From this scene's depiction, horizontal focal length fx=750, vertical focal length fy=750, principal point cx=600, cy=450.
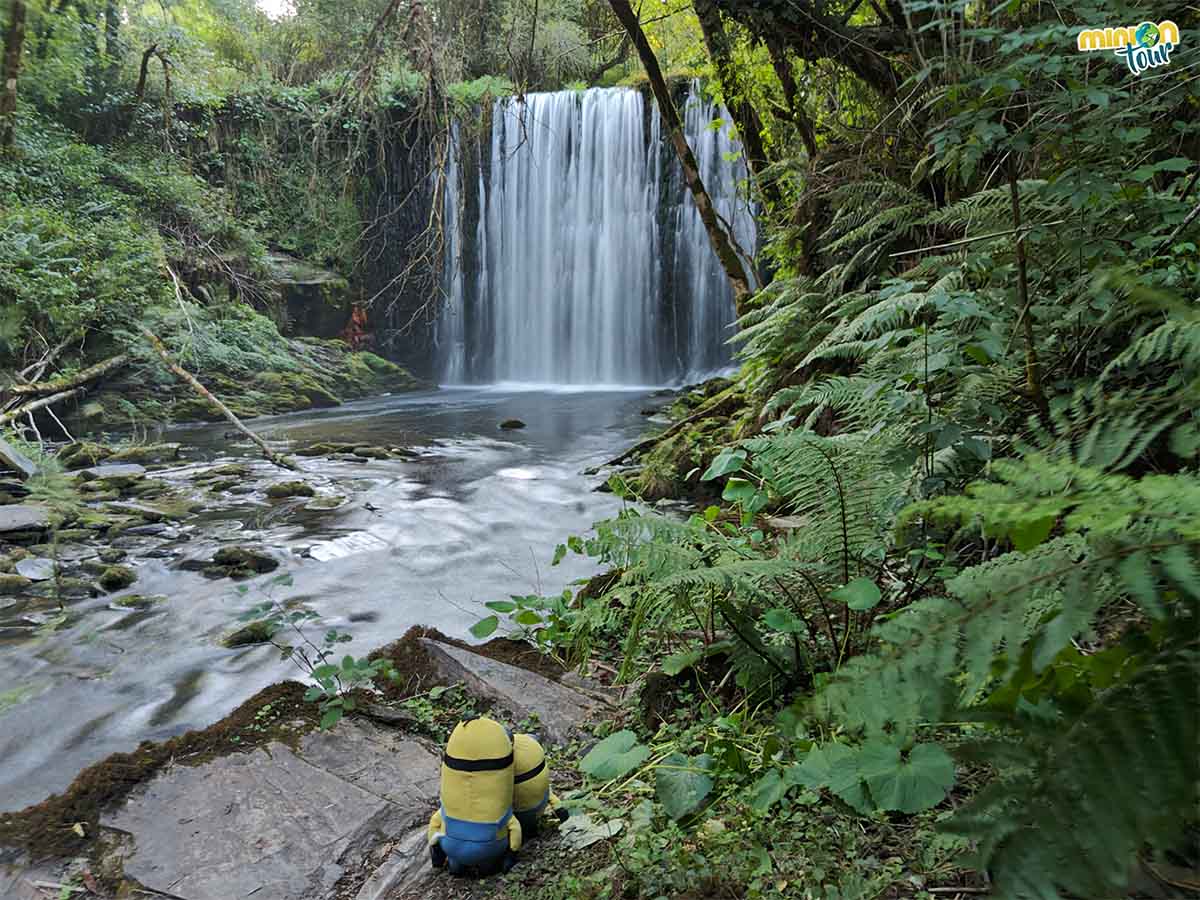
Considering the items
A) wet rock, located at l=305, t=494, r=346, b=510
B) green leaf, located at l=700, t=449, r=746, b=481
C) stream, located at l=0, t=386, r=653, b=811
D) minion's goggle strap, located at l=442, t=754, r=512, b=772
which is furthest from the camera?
wet rock, located at l=305, t=494, r=346, b=510

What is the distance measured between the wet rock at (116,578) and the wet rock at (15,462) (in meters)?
2.86

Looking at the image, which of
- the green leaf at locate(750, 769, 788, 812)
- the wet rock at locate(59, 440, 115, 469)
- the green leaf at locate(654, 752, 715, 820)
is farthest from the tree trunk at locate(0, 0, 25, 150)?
the green leaf at locate(750, 769, 788, 812)

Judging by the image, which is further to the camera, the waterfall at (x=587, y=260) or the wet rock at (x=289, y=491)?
the waterfall at (x=587, y=260)

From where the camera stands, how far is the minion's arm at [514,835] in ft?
5.38

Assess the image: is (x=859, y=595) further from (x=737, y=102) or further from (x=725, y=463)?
(x=737, y=102)

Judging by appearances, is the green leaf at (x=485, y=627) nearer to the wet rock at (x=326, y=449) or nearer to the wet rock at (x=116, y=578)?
the wet rock at (x=116, y=578)

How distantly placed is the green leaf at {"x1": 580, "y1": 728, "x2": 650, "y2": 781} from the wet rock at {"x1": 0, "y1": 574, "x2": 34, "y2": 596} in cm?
514

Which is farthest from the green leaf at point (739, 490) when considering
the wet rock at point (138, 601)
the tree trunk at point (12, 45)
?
the tree trunk at point (12, 45)

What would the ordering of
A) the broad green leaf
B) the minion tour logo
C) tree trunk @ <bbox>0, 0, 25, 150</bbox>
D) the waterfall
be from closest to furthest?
the minion tour logo
the broad green leaf
tree trunk @ <bbox>0, 0, 25, 150</bbox>
the waterfall

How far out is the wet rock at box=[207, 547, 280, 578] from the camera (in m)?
5.47

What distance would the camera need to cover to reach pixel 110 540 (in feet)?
20.3

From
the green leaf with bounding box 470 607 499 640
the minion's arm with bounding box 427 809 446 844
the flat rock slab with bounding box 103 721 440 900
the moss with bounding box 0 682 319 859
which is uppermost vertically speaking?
the green leaf with bounding box 470 607 499 640

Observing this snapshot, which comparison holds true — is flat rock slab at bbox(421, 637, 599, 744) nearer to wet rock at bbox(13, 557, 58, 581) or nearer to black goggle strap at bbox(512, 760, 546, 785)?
black goggle strap at bbox(512, 760, 546, 785)

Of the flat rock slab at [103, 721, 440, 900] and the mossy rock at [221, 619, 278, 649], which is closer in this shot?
the flat rock slab at [103, 721, 440, 900]
